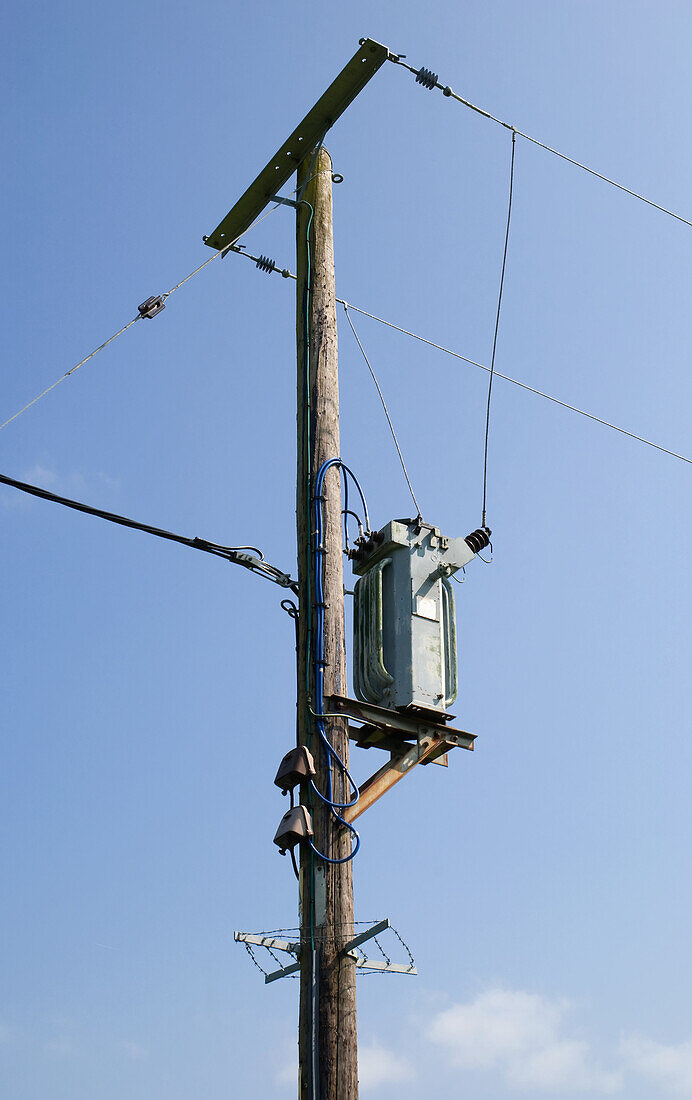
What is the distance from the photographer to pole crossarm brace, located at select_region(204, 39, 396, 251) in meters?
7.32

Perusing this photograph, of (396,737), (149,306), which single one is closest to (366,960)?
(396,737)

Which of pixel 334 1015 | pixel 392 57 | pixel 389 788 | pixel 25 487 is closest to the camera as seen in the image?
pixel 334 1015

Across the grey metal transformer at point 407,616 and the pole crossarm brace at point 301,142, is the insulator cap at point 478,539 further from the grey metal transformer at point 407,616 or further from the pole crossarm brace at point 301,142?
the pole crossarm brace at point 301,142

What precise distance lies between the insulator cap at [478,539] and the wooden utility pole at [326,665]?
82 centimetres

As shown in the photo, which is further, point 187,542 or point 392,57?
point 392,57

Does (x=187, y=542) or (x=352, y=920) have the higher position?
(x=187, y=542)

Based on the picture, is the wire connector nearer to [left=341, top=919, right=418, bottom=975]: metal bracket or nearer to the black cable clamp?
the black cable clamp

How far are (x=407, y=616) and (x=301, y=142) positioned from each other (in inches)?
136

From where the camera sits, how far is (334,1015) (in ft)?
16.5

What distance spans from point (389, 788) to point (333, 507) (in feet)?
5.23

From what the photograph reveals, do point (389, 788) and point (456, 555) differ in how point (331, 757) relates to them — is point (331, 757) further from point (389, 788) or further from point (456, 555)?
point (456, 555)

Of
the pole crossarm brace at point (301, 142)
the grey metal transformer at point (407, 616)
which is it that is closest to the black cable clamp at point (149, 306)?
the pole crossarm brace at point (301, 142)

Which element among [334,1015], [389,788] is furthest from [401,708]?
[334,1015]

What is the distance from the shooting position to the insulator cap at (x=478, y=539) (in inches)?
261
